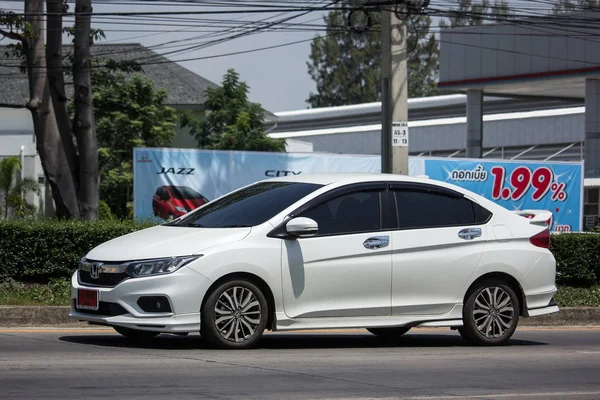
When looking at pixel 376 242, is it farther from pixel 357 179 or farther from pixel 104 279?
pixel 104 279

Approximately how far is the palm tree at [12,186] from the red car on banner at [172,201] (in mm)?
18129

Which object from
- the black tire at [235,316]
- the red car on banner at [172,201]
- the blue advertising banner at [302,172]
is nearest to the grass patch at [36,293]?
the black tire at [235,316]

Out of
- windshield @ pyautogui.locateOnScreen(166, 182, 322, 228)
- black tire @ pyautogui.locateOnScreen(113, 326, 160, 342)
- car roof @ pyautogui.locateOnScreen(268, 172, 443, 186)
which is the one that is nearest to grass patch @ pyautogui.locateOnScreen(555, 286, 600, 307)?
car roof @ pyautogui.locateOnScreen(268, 172, 443, 186)

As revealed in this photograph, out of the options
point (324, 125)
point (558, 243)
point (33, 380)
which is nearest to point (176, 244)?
point (33, 380)

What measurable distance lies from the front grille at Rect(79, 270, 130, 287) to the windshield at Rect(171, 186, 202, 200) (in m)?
13.0

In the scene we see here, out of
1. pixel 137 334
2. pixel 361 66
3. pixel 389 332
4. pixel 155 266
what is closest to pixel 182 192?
pixel 389 332

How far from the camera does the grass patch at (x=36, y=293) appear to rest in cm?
1366

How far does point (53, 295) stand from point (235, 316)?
17.3 ft

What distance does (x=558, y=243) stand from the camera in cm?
1786

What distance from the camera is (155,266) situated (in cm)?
957

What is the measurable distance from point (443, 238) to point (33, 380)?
4557 mm

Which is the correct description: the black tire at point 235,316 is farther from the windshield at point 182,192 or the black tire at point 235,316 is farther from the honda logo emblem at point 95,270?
the windshield at point 182,192

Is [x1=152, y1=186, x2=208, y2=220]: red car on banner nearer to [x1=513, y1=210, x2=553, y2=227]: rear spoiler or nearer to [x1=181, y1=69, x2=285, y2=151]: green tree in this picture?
[x1=513, y1=210, x2=553, y2=227]: rear spoiler

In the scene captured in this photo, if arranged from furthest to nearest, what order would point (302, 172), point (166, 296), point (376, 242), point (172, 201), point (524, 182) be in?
1. point (524, 182)
2. point (302, 172)
3. point (172, 201)
4. point (376, 242)
5. point (166, 296)
